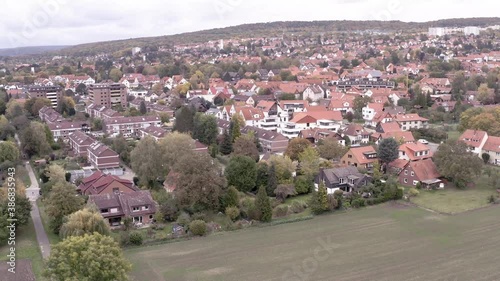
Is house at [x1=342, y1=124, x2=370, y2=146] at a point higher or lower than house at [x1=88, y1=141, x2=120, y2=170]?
lower

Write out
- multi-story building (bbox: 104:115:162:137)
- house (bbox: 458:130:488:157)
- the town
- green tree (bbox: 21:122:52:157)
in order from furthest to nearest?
multi-story building (bbox: 104:115:162:137) < green tree (bbox: 21:122:52:157) < house (bbox: 458:130:488:157) < the town

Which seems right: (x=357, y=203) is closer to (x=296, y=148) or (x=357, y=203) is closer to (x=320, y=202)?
(x=320, y=202)

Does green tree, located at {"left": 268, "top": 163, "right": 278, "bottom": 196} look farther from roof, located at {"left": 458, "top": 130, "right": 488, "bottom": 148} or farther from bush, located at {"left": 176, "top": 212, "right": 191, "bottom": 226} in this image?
roof, located at {"left": 458, "top": 130, "right": 488, "bottom": 148}

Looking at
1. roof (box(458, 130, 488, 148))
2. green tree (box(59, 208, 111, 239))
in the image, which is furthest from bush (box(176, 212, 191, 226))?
roof (box(458, 130, 488, 148))

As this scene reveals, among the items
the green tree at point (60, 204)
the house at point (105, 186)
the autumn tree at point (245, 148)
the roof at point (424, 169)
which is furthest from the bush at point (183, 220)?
the roof at point (424, 169)

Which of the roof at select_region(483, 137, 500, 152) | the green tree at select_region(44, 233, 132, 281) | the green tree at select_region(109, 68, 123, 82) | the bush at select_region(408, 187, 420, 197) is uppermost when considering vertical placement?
the green tree at select_region(44, 233, 132, 281)

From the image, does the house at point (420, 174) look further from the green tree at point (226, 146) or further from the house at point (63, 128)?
the house at point (63, 128)
